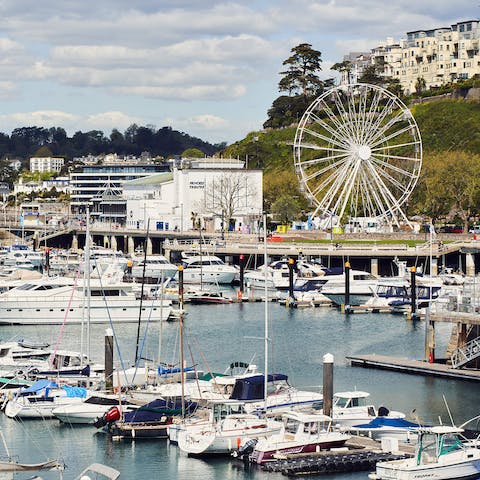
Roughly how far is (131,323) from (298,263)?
2660cm

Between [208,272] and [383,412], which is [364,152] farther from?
[383,412]

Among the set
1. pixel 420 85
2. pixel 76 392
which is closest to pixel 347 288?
pixel 76 392

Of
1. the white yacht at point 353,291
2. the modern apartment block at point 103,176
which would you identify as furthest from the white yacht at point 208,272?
the modern apartment block at point 103,176

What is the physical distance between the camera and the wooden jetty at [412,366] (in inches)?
1998

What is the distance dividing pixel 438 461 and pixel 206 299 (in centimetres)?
4865

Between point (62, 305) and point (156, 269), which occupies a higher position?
point (156, 269)

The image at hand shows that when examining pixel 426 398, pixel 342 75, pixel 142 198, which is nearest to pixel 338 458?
pixel 426 398

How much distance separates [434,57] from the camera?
602ft

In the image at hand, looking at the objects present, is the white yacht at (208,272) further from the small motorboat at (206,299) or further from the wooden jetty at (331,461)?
the wooden jetty at (331,461)

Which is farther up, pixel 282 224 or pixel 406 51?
pixel 406 51

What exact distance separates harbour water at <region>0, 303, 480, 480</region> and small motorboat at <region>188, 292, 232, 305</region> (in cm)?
159

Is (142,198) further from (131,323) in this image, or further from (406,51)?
(131,323)

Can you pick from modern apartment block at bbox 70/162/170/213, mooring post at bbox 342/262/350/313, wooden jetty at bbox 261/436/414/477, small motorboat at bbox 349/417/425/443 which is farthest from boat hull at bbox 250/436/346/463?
modern apartment block at bbox 70/162/170/213

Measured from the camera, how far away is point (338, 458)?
38.2 metres
